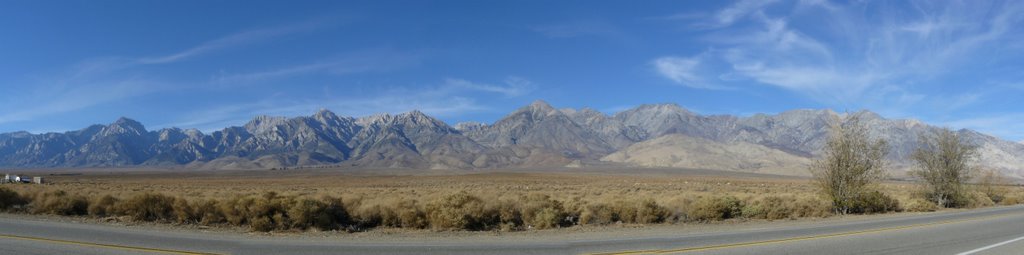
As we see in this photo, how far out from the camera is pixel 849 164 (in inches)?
1021

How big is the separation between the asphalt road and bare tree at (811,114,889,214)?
1022cm

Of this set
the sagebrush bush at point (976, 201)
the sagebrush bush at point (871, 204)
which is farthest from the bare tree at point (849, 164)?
the sagebrush bush at point (976, 201)

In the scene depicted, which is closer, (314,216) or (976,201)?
(314,216)


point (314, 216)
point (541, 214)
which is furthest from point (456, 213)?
point (314, 216)

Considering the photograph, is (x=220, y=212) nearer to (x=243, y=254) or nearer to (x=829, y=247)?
(x=243, y=254)

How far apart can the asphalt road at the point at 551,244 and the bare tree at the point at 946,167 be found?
21.6m

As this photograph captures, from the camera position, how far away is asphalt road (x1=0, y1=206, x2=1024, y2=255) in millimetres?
11555

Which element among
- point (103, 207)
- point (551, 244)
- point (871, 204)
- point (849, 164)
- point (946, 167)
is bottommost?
point (871, 204)

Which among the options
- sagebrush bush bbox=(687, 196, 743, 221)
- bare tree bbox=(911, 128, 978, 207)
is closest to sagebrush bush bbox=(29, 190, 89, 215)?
sagebrush bush bbox=(687, 196, 743, 221)

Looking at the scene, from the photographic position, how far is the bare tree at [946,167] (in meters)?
33.5

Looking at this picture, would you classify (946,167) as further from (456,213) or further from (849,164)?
(456,213)

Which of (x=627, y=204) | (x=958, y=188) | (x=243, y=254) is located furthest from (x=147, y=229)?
(x=958, y=188)

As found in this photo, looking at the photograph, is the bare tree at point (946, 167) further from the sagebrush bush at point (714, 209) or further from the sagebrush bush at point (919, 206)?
the sagebrush bush at point (714, 209)

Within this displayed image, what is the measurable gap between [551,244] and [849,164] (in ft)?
63.2
